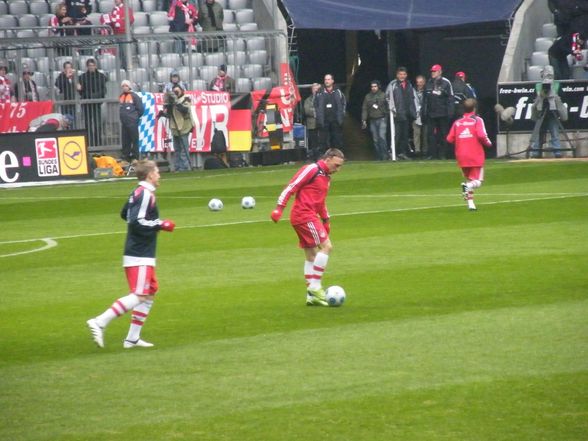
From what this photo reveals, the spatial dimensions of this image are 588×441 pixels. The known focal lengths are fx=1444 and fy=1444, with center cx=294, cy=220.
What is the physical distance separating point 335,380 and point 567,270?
258 inches

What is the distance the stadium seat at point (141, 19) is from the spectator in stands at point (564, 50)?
12.3 metres

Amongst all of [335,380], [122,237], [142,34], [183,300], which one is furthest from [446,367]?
[142,34]

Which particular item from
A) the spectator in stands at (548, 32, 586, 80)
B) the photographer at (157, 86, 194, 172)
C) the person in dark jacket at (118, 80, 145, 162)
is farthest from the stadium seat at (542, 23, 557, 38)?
the person in dark jacket at (118, 80, 145, 162)

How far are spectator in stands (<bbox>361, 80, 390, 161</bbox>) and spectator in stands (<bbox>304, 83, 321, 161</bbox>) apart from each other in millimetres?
1443

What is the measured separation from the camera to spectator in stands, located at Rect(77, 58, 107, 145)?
38.2m

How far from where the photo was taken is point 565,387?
34.8 ft

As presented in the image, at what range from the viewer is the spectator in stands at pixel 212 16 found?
136ft

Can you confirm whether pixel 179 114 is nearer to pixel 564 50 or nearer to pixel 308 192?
pixel 564 50

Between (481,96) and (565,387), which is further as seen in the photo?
(481,96)

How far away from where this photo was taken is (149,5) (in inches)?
1726

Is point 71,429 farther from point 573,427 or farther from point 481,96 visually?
point 481,96

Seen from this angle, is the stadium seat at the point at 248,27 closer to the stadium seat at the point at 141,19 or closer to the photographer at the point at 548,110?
the stadium seat at the point at 141,19

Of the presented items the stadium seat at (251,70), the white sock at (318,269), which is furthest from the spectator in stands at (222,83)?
the white sock at (318,269)

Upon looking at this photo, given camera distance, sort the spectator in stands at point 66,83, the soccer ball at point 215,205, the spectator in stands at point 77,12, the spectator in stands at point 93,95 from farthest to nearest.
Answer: the spectator in stands at point 77,12 < the spectator in stands at point 93,95 < the spectator in stands at point 66,83 < the soccer ball at point 215,205
